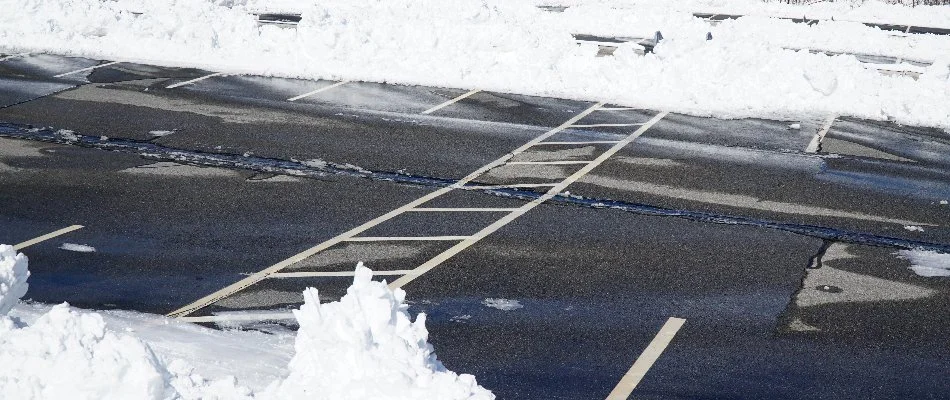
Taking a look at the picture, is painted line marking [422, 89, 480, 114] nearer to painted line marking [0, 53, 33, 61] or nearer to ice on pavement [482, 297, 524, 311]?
ice on pavement [482, 297, 524, 311]

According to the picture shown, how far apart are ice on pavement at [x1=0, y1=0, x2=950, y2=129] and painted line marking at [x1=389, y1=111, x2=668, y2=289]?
2093 millimetres

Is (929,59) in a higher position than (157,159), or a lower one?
higher

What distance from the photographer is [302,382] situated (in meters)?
6.12

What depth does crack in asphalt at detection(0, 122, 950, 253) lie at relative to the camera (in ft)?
37.9

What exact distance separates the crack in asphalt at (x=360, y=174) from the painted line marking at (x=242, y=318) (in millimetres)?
4474

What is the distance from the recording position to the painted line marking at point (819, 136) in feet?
50.1

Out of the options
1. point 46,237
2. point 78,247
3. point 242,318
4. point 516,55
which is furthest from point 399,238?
point 516,55

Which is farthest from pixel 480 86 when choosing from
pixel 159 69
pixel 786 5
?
pixel 786 5

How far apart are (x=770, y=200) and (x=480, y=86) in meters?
7.44

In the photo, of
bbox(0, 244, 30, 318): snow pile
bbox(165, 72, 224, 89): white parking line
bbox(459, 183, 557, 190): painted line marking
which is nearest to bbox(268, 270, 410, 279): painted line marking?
bbox(0, 244, 30, 318): snow pile

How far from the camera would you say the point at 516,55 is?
20016mm

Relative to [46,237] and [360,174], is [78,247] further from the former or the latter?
[360,174]

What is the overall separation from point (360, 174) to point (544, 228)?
305 cm

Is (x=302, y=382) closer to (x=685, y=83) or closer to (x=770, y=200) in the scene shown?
(x=770, y=200)
